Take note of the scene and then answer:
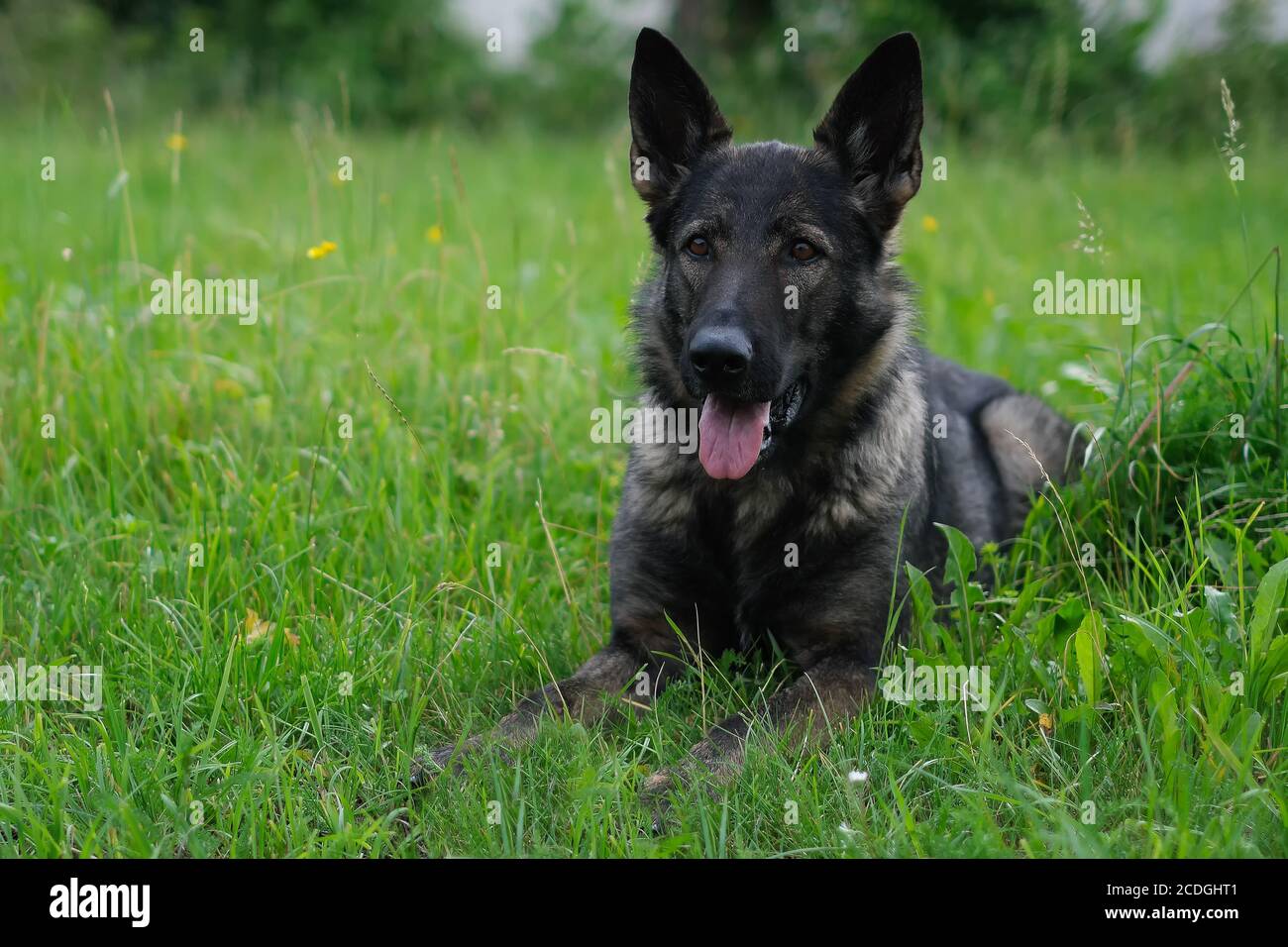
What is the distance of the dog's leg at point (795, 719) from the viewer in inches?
106

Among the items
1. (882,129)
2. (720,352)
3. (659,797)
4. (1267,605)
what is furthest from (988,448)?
(659,797)

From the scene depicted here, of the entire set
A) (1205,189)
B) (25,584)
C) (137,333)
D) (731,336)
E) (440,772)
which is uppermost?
(1205,189)

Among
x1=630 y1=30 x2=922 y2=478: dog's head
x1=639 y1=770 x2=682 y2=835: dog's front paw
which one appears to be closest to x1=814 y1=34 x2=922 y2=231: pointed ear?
x1=630 y1=30 x2=922 y2=478: dog's head

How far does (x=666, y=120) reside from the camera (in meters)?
3.56

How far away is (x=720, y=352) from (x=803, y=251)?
20.6 inches

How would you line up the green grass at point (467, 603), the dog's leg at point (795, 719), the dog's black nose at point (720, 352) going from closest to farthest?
the green grass at point (467, 603)
the dog's leg at point (795, 719)
the dog's black nose at point (720, 352)

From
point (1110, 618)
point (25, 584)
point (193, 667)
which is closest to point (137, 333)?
point (25, 584)

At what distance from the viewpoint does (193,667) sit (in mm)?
2928

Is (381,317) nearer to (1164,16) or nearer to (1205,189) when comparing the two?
(1205,189)

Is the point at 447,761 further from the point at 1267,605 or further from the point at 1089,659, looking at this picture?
the point at 1267,605

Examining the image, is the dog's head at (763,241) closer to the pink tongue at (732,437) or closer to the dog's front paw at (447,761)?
the pink tongue at (732,437)

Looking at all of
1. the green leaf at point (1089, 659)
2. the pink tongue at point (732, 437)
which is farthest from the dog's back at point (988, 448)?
the green leaf at point (1089, 659)

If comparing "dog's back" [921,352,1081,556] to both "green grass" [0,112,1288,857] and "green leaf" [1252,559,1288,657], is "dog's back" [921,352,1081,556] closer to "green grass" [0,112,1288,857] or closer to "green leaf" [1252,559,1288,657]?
"green grass" [0,112,1288,857]

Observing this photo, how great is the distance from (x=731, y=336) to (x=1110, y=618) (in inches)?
54.0
